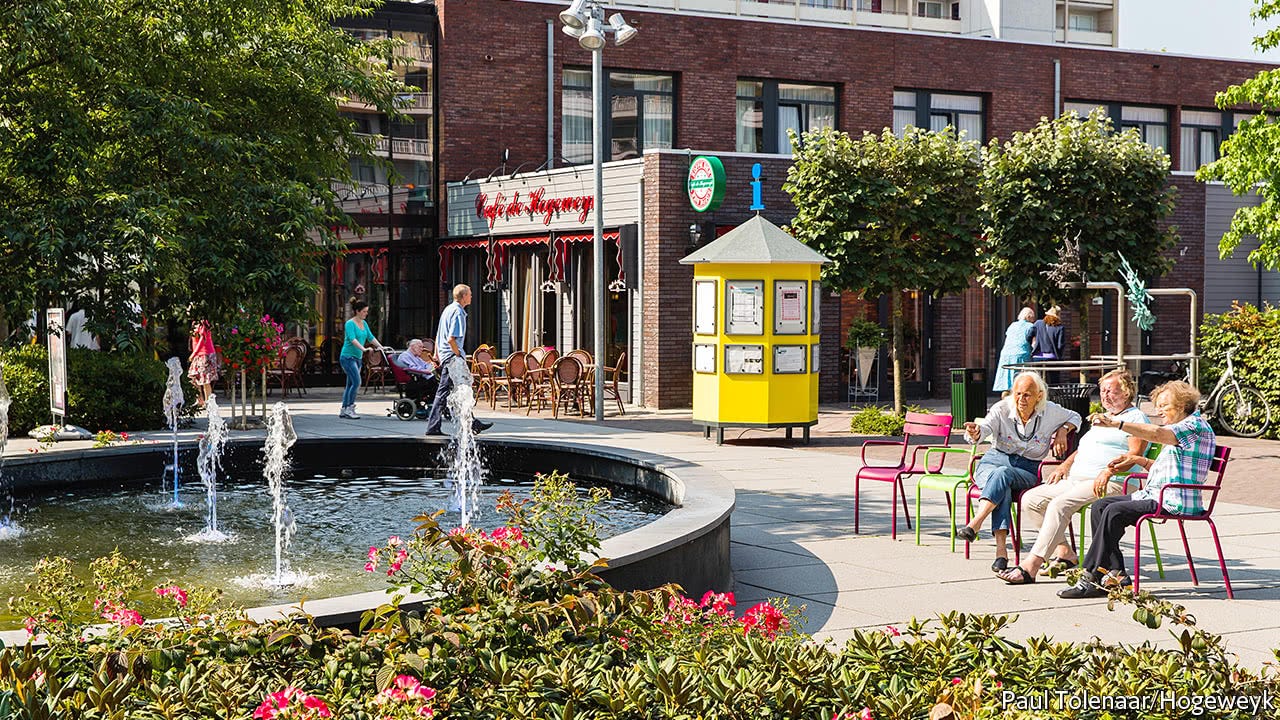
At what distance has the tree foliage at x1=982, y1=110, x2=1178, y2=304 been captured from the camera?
2111cm

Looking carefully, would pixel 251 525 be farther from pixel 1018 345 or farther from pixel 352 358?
pixel 1018 345

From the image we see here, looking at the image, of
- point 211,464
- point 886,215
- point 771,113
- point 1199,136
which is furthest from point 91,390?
point 1199,136

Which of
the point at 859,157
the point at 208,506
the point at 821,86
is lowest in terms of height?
the point at 208,506

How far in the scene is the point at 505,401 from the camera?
83.0ft

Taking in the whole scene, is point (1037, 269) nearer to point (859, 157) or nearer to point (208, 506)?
point (859, 157)

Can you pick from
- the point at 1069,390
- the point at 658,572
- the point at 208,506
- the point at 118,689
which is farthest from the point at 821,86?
the point at 118,689

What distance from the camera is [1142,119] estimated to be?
3478cm

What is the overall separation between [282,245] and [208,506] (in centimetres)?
233

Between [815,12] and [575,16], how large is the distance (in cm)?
3182

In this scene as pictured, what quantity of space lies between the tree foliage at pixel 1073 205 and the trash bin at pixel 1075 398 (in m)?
2.25

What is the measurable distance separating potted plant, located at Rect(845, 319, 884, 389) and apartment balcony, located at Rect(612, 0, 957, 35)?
16478 mm

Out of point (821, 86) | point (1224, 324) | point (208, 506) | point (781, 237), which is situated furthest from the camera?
point (821, 86)

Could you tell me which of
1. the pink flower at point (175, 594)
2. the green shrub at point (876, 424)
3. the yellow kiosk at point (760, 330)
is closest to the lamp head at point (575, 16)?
the yellow kiosk at point (760, 330)

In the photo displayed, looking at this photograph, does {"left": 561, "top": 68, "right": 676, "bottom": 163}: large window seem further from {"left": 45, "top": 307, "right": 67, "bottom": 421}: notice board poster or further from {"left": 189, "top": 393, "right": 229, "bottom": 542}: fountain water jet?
{"left": 189, "top": 393, "right": 229, "bottom": 542}: fountain water jet
